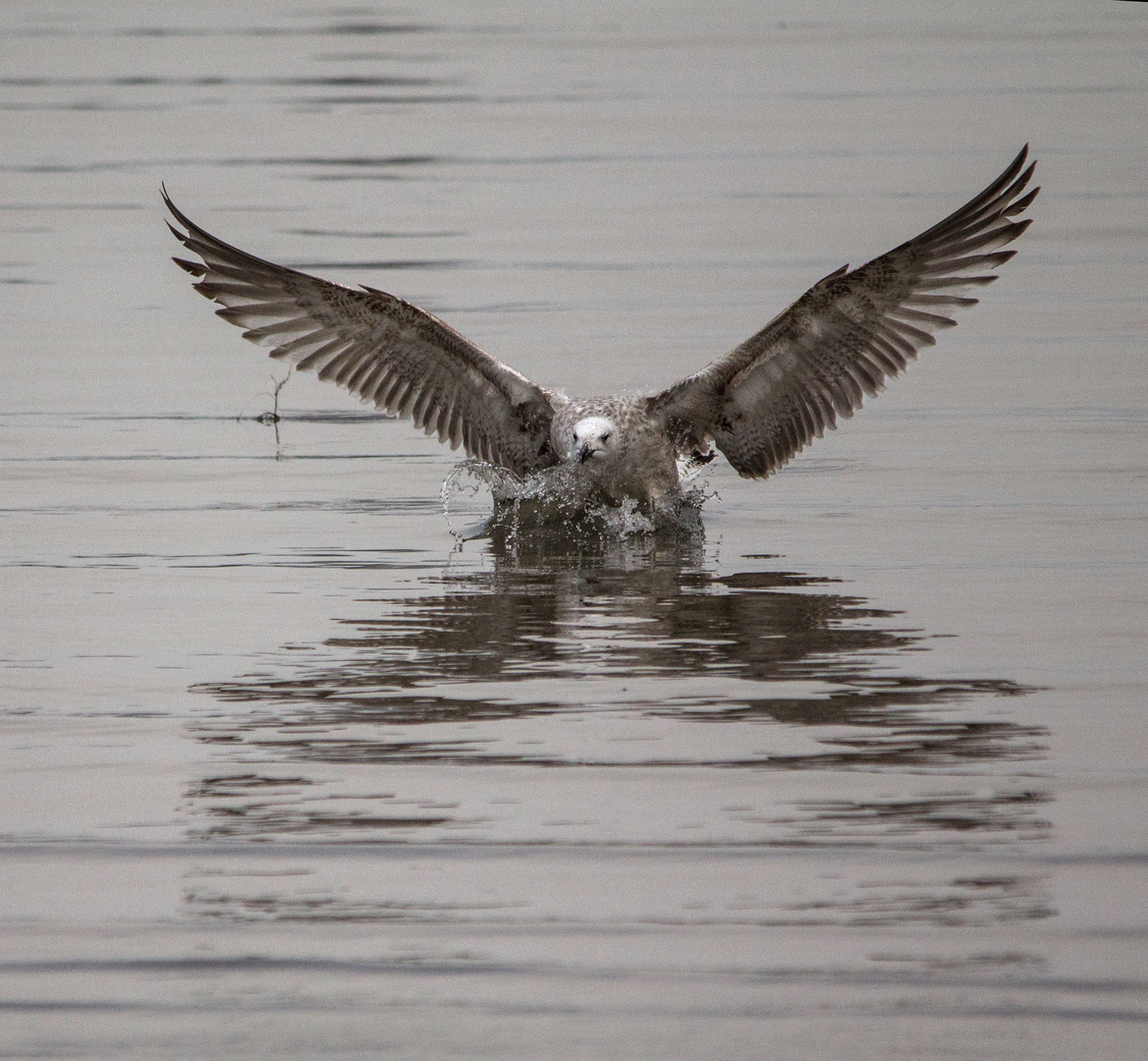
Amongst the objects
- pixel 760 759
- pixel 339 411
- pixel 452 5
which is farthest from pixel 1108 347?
pixel 452 5

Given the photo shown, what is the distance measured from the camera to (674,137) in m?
21.1

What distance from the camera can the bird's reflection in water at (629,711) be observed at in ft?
19.8

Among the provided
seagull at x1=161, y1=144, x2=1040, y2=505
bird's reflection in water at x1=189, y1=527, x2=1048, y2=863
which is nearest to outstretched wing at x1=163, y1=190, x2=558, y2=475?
seagull at x1=161, y1=144, x2=1040, y2=505

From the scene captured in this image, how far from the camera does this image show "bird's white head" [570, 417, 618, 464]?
10.5m

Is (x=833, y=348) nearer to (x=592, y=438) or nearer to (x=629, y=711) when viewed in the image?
(x=592, y=438)

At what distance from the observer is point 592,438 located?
34.6ft

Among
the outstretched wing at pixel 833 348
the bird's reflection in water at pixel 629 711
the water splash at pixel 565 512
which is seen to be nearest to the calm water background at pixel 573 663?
the bird's reflection in water at pixel 629 711

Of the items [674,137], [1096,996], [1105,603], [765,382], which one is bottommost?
[1096,996]

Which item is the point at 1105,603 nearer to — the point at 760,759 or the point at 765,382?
the point at 760,759

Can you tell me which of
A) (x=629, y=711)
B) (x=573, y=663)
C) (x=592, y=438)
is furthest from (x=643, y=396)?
(x=629, y=711)

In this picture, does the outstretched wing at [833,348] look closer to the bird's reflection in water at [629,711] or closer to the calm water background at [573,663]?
the calm water background at [573,663]

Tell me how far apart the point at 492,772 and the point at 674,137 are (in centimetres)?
1536

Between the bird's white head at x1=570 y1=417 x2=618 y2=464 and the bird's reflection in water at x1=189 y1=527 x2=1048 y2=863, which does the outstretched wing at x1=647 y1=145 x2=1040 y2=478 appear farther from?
the bird's reflection in water at x1=189 y1=527 x2=1048 y2=863

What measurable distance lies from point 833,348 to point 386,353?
2190mm
